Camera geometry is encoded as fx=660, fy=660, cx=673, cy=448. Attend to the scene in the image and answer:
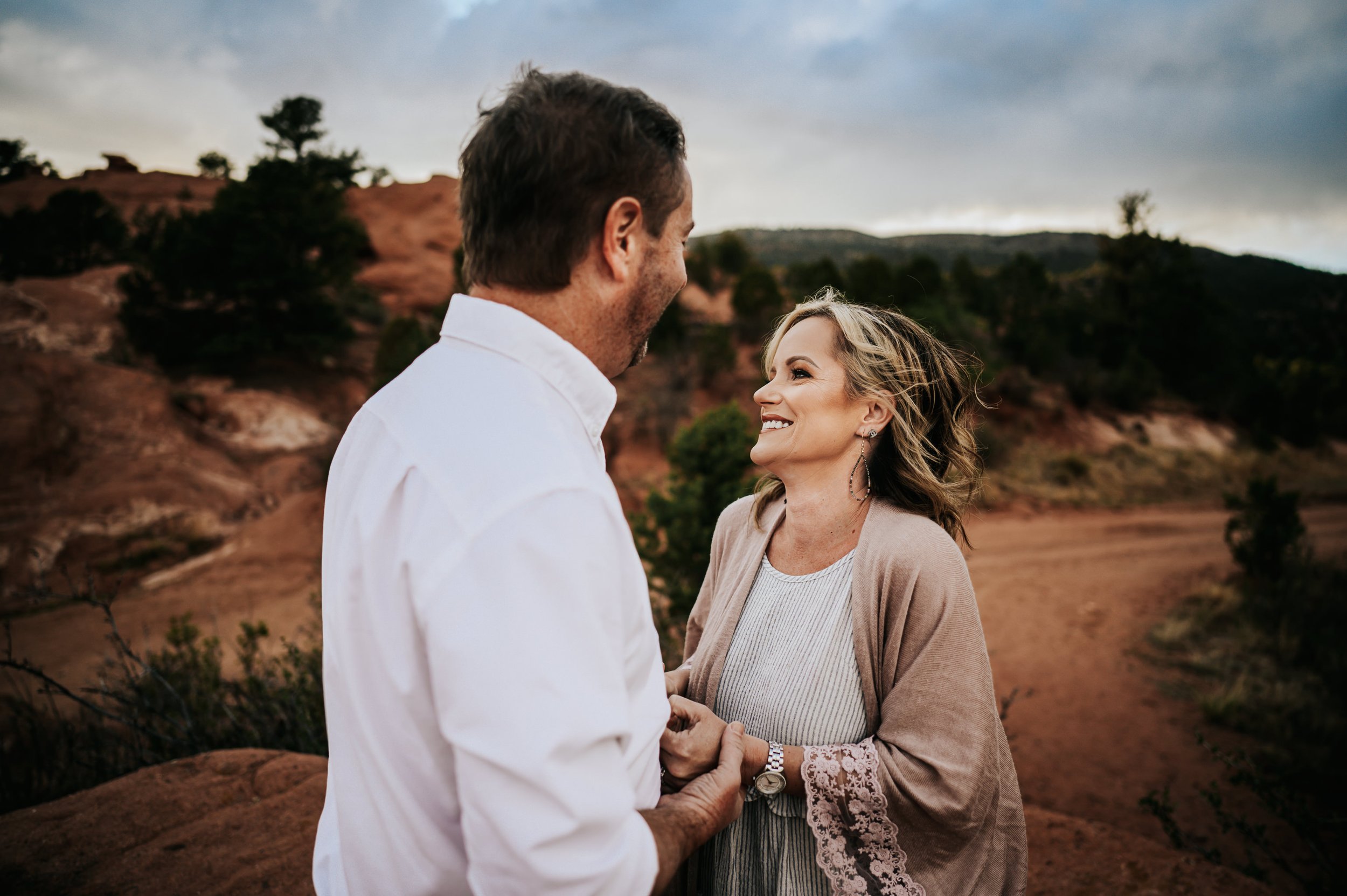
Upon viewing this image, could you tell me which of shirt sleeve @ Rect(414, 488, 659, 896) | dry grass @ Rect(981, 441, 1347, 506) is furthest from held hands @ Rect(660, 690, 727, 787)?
dry grass @ Rect(981, 441, 1347, 506)

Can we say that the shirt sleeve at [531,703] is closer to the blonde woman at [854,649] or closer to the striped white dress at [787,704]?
the blonde woman at [854,649]

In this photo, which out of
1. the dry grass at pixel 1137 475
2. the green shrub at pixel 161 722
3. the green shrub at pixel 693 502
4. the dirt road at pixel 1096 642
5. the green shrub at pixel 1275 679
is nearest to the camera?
the green shrub at pixel 161 722

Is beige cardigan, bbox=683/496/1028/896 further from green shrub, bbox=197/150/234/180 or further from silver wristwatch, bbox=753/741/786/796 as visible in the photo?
green shrub, bbox=197/150/234/180

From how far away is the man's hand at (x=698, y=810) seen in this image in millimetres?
1147

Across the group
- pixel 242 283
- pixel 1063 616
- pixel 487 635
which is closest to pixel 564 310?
pixel 487 635

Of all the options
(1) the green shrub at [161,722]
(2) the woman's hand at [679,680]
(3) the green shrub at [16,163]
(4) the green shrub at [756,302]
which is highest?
(3) the green shrub at [16,163]

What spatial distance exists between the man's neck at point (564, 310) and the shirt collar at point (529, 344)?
0.10 ft

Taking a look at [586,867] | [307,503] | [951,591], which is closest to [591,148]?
[586,867]

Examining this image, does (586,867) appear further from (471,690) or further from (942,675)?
(942,675)

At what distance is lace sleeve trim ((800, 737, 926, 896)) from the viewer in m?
1.71

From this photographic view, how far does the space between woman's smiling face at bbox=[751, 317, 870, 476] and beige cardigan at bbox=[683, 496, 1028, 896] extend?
0.39 m

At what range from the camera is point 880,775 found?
1.70 meters

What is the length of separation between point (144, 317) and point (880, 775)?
834 inches

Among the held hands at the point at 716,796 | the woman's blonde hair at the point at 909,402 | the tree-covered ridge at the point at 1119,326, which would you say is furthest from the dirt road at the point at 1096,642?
the tree-covered ridge at the point at 1119,326
